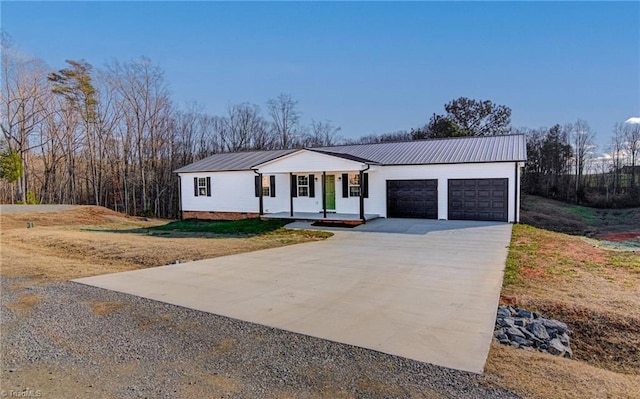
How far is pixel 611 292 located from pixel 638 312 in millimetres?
1135

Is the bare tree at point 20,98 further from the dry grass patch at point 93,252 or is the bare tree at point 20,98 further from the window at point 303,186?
the window at point 303,186

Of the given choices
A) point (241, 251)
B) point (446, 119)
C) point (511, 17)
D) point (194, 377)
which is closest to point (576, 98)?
point (446, 119)

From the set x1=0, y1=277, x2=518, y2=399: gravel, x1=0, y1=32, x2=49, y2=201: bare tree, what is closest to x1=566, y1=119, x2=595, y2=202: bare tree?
x1=0, y1=277, x2=518, y2=399: gravel

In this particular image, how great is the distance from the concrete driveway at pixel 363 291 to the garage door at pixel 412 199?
640 cm

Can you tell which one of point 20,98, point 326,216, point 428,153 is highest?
point 20,98

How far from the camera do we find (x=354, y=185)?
18609 millimetres

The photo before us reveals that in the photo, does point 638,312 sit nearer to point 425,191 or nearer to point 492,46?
point 425,191

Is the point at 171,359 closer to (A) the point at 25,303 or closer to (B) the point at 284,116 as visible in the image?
(A) the point at 25,303

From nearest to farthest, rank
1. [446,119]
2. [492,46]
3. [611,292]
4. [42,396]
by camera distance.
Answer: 1. [42,396]
2. [611,292]
3. [492,46]
4. [446,119]

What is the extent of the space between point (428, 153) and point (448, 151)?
94cm

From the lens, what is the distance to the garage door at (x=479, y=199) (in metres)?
16.0

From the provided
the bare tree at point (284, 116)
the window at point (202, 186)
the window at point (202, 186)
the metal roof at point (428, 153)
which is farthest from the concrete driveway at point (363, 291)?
the bare tree at point (284, 116)

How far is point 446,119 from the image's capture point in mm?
35094

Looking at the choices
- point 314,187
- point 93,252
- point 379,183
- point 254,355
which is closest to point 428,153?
point 379,183
